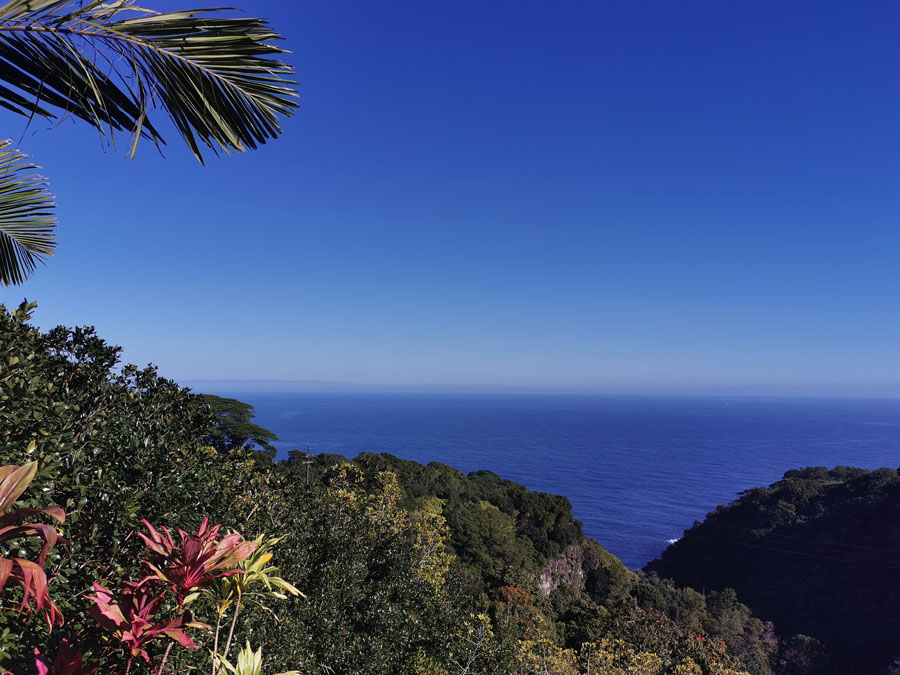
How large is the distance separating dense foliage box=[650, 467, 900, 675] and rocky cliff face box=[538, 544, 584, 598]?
491 inches

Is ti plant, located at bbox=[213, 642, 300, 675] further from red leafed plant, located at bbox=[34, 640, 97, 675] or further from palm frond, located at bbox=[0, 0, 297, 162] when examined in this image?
palm frond, located at bbox=[0, 0, 297, 162]

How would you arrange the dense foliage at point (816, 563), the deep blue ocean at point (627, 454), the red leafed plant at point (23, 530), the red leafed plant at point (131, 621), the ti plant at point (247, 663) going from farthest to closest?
the deep blue ocean at point (627, 454) < the dense foliage at point (816, 563) < the ti plant at point (247, 663) < the red leafed plant at point (131, 621) < the red leafed plant at point (23, 530)

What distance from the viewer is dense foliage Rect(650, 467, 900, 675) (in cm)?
2842

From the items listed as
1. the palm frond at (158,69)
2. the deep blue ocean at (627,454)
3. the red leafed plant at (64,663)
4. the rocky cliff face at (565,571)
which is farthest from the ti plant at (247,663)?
the deep blue ocean at (627,454)

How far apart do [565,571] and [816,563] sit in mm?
22384

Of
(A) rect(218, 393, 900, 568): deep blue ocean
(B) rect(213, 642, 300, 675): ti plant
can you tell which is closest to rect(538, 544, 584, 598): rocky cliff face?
(A) rect(218, 393, 900, 568): deep blue ocean

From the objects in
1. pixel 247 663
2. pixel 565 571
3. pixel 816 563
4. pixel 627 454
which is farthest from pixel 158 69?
pixel 627 454

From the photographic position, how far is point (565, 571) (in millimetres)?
30219

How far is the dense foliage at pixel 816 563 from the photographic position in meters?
28.4

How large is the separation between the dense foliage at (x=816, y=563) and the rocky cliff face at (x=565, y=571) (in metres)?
12.5

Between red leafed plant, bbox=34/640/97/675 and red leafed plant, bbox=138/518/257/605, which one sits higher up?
red leafed plant, bbox=138/518/257/605

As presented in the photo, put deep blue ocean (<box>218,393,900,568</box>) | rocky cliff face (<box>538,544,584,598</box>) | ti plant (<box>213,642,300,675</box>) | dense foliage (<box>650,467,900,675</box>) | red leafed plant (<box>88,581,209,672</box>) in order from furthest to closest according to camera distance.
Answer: deep blue ocean (<box>218,393,900,568</box>) → rocky cliff face (<box>538,544,584,598</box>) → dense foliage (<box>650,467,900,675</box>) → ti plant (<box>213,642,300,675</box>) → red leafed plant (<box>88,581,209,672</box>)

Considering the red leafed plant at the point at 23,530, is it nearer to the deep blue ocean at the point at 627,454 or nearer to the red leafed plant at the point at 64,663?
the red leafed plant at the point at 64,663

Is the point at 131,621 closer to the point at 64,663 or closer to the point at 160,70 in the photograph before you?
the point at 64,663
